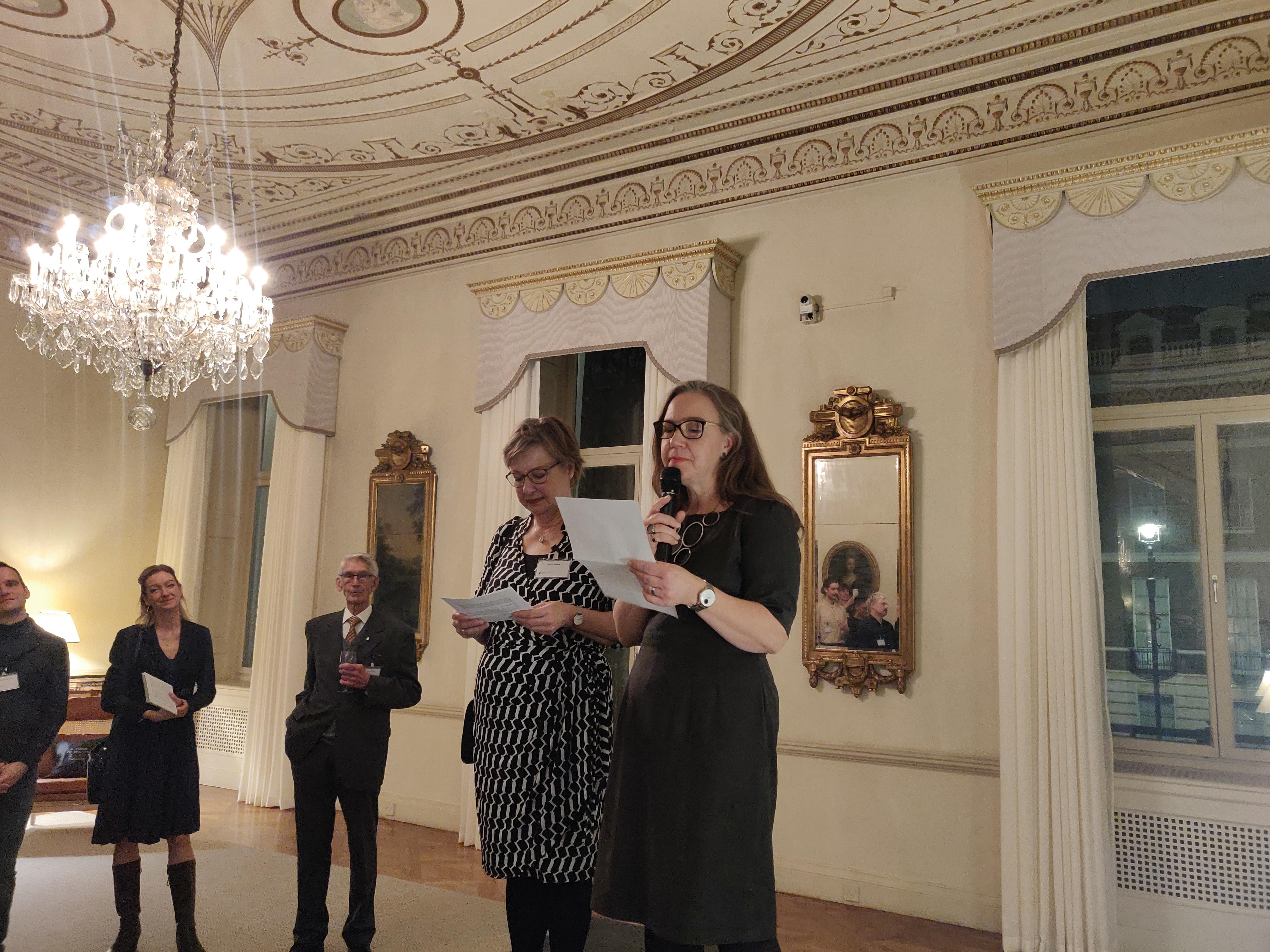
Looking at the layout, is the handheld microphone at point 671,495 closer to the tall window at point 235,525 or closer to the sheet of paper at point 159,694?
the sheet of paper at point 159,694

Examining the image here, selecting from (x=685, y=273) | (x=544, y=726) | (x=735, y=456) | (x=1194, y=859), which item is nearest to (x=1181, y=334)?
(x=1194, y=859)

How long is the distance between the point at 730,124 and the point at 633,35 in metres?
0.90

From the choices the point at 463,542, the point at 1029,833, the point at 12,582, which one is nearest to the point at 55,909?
the point at 12,582

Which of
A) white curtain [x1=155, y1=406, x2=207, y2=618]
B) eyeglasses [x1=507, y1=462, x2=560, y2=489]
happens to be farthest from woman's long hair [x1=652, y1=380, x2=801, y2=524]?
white curtain [x1=155, y1=406, x2=207, y2=618]

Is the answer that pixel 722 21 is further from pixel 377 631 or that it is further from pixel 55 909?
pixel 55 909

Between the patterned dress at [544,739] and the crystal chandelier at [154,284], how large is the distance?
3050 millimetres

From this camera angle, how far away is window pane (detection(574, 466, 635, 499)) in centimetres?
631

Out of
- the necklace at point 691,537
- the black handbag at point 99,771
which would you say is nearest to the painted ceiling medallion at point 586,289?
the black handbag at point 99,771

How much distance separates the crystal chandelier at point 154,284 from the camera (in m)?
4.57

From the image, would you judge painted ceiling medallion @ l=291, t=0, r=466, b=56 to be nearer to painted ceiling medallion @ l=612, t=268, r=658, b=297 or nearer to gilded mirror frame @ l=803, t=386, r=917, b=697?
painted ceiling medallion @ l=612, t=268, r=658, b=297

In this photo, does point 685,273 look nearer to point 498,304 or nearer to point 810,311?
point 810,311

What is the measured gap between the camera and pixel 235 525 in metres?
8.34

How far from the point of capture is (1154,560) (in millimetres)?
4551

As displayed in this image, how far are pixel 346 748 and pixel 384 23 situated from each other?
11.6ft
